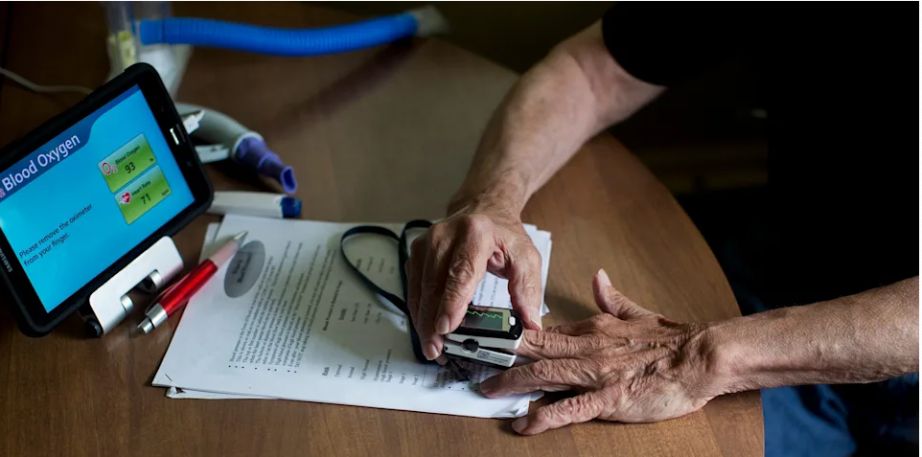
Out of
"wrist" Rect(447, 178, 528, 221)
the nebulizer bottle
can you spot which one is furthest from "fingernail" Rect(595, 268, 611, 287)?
the nebulizer bottle

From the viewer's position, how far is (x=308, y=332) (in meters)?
0.93

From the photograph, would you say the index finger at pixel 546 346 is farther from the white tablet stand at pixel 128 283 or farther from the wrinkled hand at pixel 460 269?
the white tablet stand at pixel 128 283

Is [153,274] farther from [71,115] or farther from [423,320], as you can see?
[423,320]

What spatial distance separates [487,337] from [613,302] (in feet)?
0.56

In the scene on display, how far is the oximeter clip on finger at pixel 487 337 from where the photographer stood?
855 millimetres

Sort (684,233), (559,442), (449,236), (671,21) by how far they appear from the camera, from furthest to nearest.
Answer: (671,21) → (684,233) → (449,236) → (559,442)

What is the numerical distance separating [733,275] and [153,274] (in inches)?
30.3

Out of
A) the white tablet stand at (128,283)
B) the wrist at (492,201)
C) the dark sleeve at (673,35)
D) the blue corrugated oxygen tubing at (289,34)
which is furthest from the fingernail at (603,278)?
the blue corrugated oxygen tubing at (289,34)

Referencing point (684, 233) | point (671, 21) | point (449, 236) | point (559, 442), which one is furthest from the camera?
point (671, 21)

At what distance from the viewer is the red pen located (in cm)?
93

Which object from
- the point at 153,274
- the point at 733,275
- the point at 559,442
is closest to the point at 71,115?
the point at 153,274

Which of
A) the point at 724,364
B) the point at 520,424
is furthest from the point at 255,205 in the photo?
the point at 724,364

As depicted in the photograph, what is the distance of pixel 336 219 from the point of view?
1.08m

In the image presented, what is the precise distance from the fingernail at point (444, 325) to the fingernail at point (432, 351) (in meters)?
0.02
